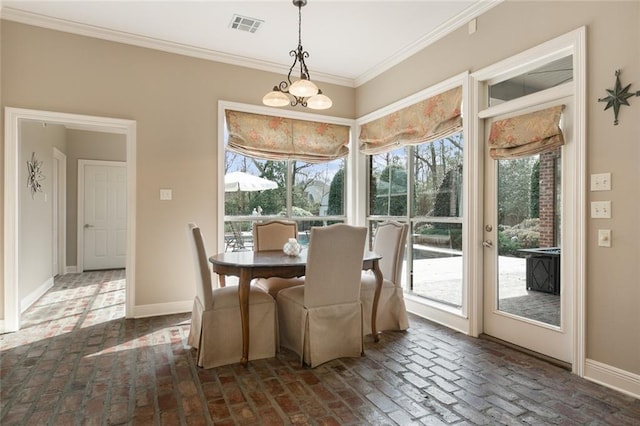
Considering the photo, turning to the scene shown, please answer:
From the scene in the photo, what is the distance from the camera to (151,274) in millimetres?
4008

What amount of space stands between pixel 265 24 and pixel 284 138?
1454mm

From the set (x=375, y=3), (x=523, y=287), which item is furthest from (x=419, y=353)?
(x=375, y=3)

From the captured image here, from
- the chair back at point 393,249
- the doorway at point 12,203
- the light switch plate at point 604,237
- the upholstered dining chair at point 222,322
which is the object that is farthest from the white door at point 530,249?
the doorway at point 12,203

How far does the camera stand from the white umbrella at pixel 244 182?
4500mm

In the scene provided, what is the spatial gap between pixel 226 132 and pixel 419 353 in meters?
3.21

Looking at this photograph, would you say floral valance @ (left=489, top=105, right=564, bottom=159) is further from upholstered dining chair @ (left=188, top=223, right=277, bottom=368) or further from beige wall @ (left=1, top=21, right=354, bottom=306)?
beige wall @ (left=1, top=21, right=354, bottom=306)

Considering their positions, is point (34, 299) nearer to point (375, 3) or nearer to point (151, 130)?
point (151, 130)

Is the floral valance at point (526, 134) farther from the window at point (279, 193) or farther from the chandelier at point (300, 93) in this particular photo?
the window at point (279, 193)

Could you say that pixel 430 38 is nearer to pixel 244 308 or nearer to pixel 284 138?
pixel 284 138

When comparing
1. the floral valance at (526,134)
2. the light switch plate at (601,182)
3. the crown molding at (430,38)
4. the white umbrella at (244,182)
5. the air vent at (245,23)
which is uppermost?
the air vent at (245,23)

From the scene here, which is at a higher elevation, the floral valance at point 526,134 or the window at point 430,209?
the floral valance at point 526,134

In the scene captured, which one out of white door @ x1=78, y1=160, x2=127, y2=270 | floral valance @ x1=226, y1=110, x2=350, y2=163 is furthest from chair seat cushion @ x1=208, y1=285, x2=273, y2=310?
white door @ x1=78, y1=160, x2=127, y2=270

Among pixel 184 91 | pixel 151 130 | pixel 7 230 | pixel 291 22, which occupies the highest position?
pixel 291 22

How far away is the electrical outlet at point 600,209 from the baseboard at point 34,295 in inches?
217
